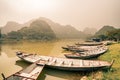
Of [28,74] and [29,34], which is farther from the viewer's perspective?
[29,34]

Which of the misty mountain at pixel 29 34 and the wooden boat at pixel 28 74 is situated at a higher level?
the misty mountain at pixel 29 34

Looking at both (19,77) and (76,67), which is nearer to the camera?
(19,77)

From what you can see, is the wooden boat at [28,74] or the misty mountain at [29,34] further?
the misty mountain at [29,34]

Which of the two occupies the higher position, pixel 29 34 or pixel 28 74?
pixel 29 34

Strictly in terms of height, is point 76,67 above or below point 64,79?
above

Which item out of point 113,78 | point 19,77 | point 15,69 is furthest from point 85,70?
point 15,69

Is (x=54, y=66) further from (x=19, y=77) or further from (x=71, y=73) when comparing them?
(x=19, y=77)

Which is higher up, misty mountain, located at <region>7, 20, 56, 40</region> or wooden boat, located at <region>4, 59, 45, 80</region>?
misty mountain, located at <region>7, 20, 56, 40</region>

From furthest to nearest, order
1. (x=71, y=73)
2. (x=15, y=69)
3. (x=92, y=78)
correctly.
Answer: (x=15, y=69)
(x=71, y=73)
(x=92, y=78)

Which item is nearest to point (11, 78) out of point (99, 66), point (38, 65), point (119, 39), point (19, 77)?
point (19, 77)

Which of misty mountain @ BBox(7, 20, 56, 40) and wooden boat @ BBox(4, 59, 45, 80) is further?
misty mountain @ BBox(7, 20, 56, 40)

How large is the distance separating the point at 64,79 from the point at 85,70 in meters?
1.60

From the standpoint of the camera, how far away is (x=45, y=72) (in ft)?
34.3

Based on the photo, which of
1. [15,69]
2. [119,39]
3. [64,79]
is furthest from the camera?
[119,39]
